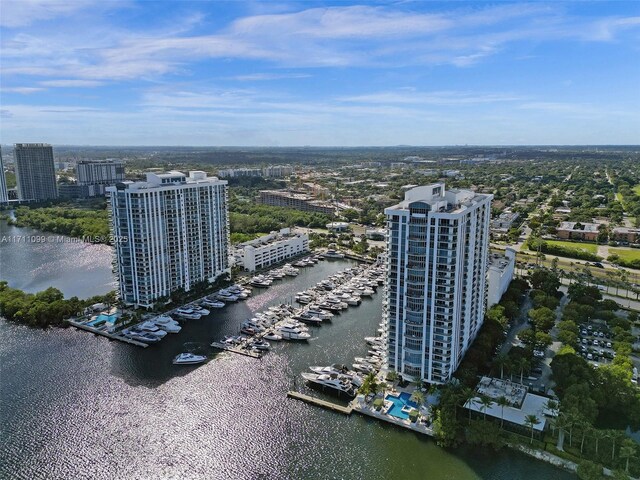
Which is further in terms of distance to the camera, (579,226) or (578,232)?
(579,226)

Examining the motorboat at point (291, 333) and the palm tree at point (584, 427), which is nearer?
the palm tree at point (584, 427)

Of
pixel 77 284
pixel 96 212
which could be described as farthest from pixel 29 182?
pixel 77 284

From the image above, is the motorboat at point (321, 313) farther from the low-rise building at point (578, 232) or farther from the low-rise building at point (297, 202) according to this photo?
the low-rise building at point (297, 202)

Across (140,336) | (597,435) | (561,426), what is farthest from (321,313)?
(597,435)

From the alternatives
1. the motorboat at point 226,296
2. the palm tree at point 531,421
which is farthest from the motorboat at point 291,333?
the palm tree at point 531,421

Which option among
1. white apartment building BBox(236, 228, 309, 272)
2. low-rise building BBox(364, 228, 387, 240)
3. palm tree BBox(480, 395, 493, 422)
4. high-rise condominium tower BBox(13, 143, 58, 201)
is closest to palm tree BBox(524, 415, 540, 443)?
palm tree BBox(480, 395, 493, 422)

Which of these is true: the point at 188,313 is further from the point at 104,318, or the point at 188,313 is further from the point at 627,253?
the point at 627,253

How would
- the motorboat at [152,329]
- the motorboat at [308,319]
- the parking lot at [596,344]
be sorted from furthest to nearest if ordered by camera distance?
the motorboat at [308,319] < the motorboat at [152,329] < the parking lot at [596,344]
